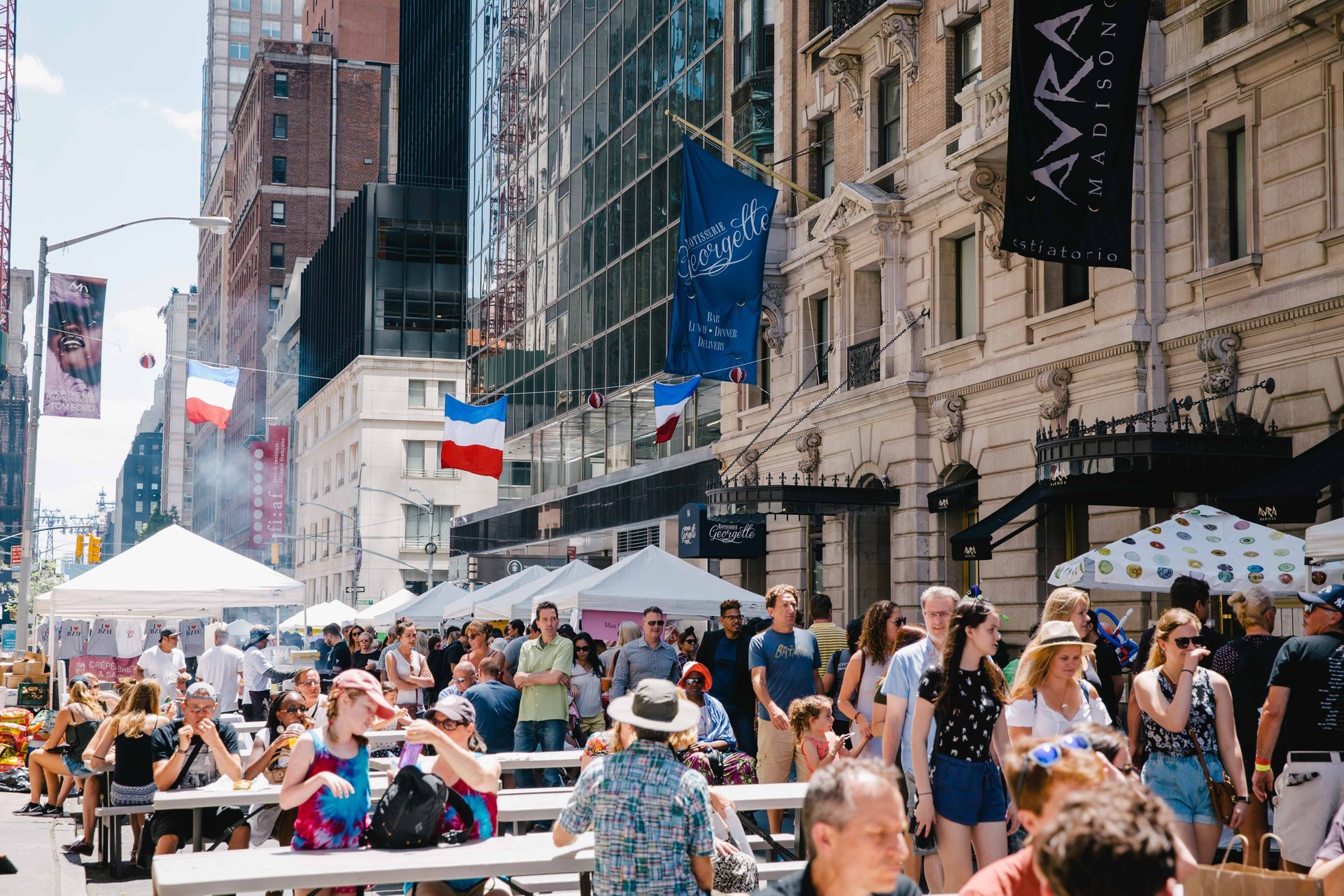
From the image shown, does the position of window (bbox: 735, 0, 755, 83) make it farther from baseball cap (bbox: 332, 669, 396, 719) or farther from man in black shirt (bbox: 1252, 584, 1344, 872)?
baseball cap (bbox: 332, 669, 396, 719)

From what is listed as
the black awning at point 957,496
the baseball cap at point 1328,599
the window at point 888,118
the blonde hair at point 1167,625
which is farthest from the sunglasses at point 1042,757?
the window at point 888,118

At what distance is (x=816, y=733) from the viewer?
1068 cm

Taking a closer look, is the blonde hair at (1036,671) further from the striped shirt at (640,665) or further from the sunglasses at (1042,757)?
the striped shirt at (640,665)

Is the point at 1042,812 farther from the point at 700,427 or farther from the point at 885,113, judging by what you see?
the point at 700,427

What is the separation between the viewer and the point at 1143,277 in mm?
18906

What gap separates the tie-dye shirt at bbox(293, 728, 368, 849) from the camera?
7938 millimetres

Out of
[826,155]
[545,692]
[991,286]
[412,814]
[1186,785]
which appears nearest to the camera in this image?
[412,814]

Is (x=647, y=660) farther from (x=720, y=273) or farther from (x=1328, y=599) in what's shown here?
(x=720, y=273)

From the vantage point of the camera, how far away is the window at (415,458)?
80438 mm

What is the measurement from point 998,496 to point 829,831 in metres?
18.4

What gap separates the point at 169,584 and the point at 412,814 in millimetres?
15018

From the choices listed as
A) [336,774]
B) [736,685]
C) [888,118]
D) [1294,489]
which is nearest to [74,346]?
[888,118]

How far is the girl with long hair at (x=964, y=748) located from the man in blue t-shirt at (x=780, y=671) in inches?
178

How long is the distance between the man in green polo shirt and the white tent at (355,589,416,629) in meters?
19.4
